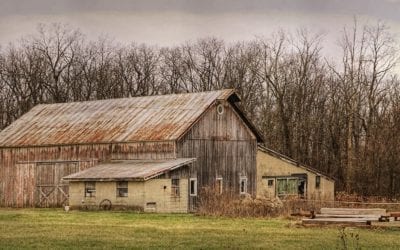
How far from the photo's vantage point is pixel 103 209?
4650 centimetres

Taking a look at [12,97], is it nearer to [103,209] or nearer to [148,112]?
[148,112]

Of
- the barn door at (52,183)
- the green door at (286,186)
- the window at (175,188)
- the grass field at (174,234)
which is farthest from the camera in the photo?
the green door at (286,186)

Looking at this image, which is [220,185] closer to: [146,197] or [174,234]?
[146,197]

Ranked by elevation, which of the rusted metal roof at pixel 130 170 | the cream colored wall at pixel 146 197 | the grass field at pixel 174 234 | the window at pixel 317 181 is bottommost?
the grass field at pixel 174 234

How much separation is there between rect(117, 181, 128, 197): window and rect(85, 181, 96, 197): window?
1985mm

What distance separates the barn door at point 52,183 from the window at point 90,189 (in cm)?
550

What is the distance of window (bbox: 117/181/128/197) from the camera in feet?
150

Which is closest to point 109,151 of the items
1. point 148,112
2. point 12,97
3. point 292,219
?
point 148,112

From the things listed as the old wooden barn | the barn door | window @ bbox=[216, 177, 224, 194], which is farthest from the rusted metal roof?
the barn door

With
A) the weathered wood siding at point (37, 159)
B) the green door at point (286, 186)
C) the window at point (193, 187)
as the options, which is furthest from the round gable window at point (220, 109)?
the green door at point (286, 186)

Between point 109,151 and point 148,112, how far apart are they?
3587 millimetres

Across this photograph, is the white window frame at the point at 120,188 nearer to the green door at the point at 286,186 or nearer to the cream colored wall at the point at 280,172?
the cream colored wall at the point at 280,172

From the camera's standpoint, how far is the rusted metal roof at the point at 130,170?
45.0m

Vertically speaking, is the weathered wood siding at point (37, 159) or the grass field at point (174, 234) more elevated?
the weathered wood siding at point (37, 159)
